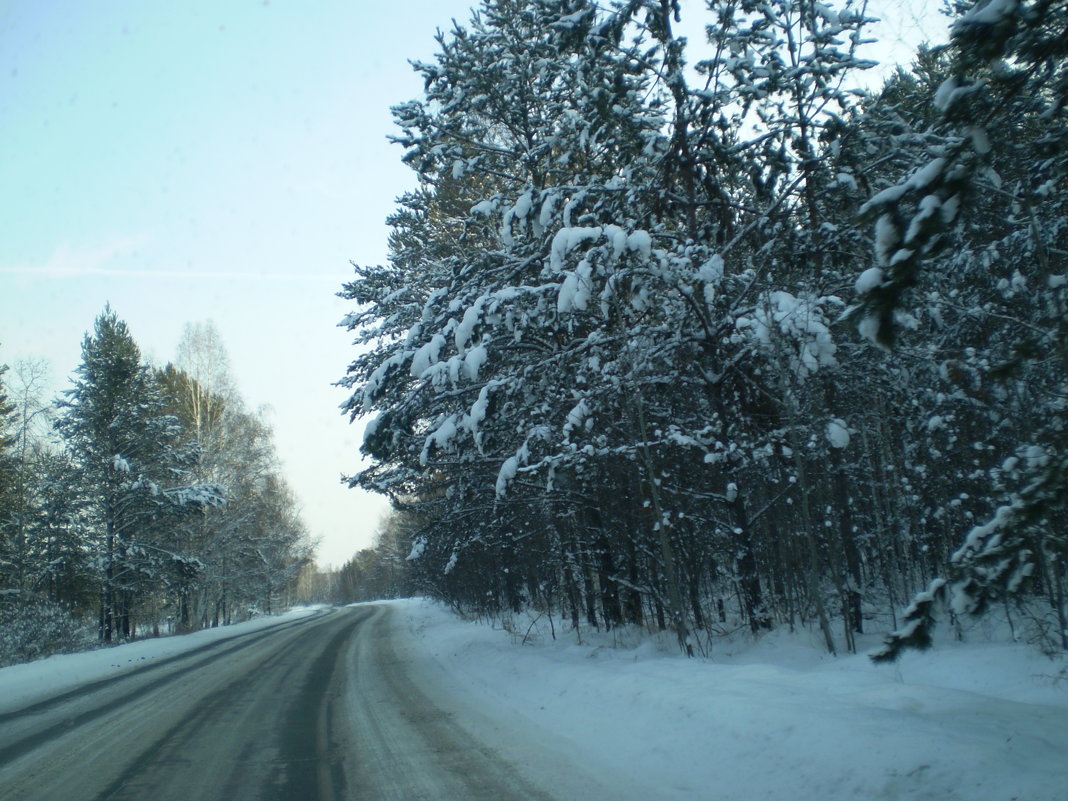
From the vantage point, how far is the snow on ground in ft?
12.6

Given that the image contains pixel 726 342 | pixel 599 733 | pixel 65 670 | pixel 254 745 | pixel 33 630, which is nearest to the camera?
pixel 599 733

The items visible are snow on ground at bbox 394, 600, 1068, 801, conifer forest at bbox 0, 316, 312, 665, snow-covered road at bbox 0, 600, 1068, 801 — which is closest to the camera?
snow on ground at bbox 394, 600, 1068, 801

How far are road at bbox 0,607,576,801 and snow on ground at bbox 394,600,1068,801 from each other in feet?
3.20

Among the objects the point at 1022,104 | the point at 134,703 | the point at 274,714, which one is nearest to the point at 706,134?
the point at 1022,104

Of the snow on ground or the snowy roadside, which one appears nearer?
the snow on ground

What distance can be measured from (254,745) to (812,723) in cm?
525

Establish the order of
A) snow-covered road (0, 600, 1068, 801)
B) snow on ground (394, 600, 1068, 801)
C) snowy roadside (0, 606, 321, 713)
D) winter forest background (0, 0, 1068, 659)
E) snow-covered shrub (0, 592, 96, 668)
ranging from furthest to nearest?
snow-covered shrub (0, 592, 96, 668) < snowy roadside (0, 606, 321, 713) < winter forest background (0, 0, 1068, 659) < snow-covered road (0, 600, 1068, 801) < snow on ground (394, 600, 1068, 801)

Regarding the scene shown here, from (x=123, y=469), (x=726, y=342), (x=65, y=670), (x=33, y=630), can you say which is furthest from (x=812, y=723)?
(x=123, y=469)

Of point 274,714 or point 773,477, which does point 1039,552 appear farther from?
point 274,714

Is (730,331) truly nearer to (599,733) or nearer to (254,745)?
(599,733)

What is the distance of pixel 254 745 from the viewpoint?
6789 millimetres

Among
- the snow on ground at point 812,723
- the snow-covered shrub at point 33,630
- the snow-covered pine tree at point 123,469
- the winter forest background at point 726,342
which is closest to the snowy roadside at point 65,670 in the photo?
the snow-covered shrub at point 33,630

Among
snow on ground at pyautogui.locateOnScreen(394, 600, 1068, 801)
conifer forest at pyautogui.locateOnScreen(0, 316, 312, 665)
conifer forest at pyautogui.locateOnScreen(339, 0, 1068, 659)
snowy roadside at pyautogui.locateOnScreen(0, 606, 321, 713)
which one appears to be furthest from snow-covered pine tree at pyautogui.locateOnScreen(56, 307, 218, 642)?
snow on ground at pyautogui.locateOnScreen(394, 600, 1068, 801)

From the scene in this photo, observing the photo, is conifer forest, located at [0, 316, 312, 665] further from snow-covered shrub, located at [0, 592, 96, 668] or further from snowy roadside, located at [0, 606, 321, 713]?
snowy roadside, located at [0, 606, 321, 713]
